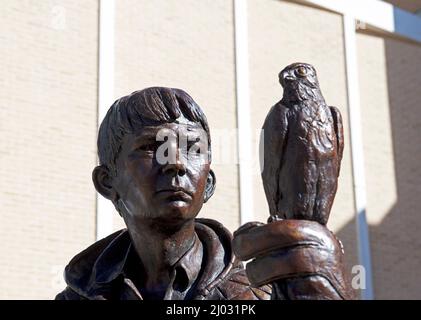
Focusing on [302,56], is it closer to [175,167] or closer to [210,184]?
[210,184]

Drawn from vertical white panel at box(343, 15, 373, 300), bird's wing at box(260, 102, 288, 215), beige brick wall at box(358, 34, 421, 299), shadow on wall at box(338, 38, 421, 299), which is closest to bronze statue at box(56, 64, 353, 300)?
bird's wing at box(260, 102, 288, 215)

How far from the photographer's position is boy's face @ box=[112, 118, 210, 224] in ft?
7.79

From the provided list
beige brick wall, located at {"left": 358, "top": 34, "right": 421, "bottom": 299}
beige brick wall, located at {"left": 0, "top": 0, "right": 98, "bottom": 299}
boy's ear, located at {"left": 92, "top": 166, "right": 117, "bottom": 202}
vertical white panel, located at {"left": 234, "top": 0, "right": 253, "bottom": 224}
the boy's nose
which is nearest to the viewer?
the boy's nose

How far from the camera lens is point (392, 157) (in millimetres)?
16625

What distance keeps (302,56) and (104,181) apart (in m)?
13.2

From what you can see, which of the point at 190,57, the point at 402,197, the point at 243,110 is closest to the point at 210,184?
the point at 190,57

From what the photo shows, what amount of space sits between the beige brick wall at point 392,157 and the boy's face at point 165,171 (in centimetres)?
1326

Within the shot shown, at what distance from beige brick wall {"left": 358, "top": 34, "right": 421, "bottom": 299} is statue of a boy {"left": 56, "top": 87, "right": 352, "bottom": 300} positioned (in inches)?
517

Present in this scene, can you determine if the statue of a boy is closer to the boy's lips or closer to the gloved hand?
the boy's lips

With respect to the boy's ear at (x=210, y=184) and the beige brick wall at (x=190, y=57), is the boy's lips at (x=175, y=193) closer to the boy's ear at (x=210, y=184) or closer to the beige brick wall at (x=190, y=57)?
the boy's ear at (x=210, y=184)

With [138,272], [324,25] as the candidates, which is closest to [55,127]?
[324,25]

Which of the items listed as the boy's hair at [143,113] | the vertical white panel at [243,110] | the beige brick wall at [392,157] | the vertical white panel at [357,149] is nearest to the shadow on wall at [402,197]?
the beige brick wall at [392,157]

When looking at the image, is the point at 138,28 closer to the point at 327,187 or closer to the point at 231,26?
the point at 231,26

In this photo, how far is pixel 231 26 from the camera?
14.8m
